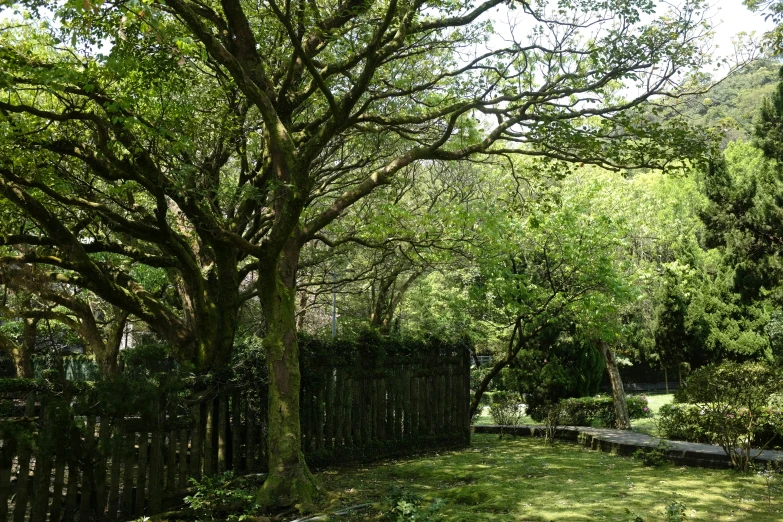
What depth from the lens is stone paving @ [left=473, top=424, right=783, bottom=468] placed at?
9930 mm

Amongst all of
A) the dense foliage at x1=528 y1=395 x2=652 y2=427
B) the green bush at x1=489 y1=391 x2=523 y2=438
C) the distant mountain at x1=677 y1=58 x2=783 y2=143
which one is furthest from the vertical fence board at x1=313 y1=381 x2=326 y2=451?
the distant mountain at x1=677 y1=58 x2=783 y2=143

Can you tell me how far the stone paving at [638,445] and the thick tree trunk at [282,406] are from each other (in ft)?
20.4

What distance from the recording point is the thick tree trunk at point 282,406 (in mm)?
7355

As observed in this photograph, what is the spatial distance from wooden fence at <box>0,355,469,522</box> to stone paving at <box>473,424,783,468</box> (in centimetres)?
275

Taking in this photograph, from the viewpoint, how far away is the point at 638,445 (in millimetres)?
11945

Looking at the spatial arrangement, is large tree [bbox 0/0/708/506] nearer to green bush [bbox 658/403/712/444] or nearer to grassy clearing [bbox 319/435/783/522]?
grassy clearing [bbox 319/435/783/522]

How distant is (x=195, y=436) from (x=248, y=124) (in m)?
6.21

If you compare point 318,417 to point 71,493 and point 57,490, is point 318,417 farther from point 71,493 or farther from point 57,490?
point 57,490

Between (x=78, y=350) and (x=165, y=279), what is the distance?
31.2 metres

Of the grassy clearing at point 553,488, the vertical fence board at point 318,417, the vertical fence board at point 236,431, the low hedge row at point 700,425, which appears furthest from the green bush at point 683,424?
the vertical fence board at point 236,431

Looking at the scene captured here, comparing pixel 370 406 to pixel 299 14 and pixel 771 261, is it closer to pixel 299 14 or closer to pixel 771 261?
pixel 299 14

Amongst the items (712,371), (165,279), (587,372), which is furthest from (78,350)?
(712,371)

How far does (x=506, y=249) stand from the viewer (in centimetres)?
1284

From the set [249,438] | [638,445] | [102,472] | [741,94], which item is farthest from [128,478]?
[741,94]
